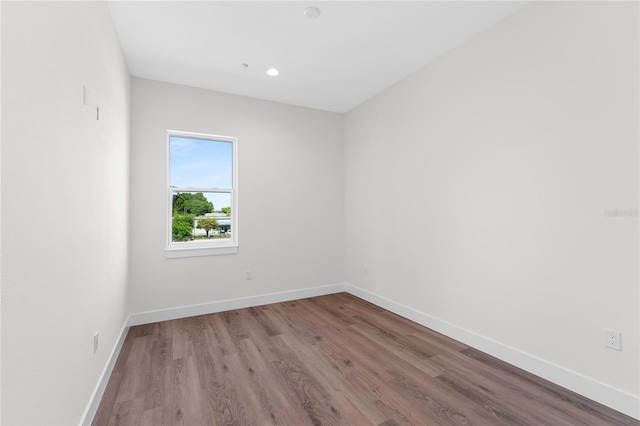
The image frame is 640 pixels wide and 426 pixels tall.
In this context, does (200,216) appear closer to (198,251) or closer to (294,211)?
(198,251)

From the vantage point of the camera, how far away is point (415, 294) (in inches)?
129

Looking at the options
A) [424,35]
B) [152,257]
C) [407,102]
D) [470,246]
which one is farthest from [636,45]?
[152,257]

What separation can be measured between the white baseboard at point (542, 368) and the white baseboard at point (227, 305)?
140 centimetres

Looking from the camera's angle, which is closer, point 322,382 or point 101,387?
point 101,387

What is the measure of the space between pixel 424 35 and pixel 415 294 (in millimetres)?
2604

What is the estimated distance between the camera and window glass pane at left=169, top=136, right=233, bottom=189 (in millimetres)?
3600

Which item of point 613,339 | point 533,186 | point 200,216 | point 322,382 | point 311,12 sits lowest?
point 322,382

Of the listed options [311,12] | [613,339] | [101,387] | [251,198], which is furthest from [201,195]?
[613,339]

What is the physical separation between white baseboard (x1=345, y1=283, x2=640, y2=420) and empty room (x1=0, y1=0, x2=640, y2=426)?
0.04 feet

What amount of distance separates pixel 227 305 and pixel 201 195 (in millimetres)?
1450

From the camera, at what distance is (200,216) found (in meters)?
3.74

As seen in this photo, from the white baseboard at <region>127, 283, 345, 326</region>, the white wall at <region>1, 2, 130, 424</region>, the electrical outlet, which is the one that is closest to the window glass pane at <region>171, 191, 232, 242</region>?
the white baseboard at <region>127, 283, 345, 326</region>

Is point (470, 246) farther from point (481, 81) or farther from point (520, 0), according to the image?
point (520, 0)

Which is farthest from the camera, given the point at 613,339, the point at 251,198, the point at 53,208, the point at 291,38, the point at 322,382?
the point at 251,198
